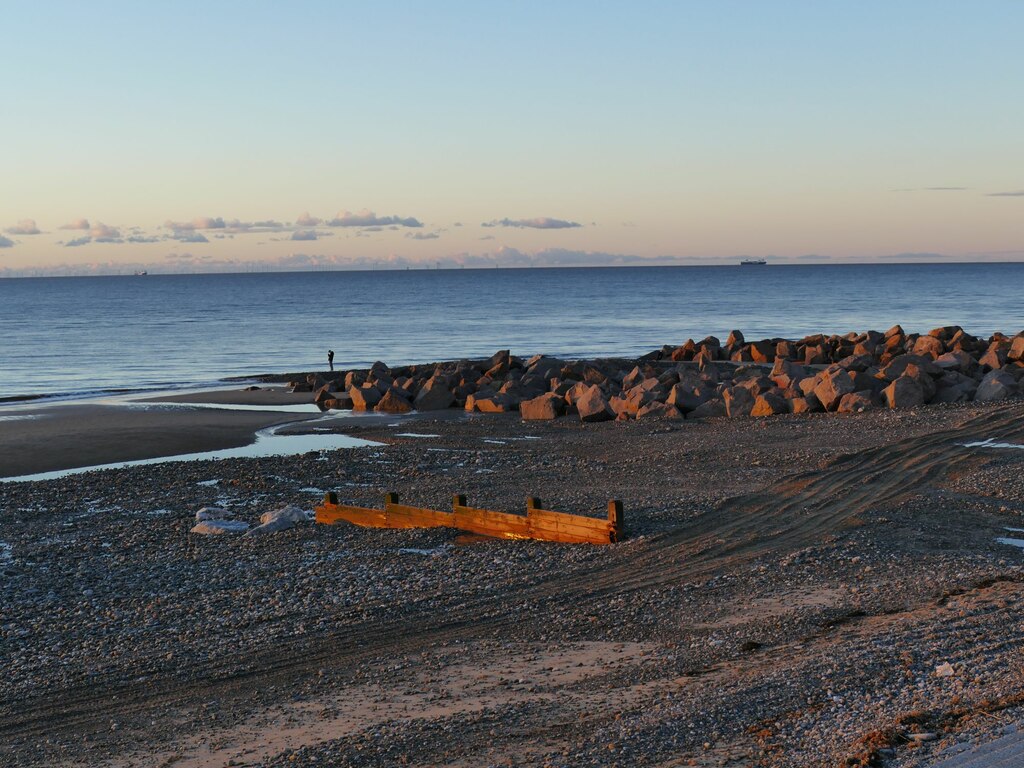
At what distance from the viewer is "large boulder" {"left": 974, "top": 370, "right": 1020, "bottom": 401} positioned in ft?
75.2

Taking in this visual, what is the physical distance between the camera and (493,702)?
748 cm

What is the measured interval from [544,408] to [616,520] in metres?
13.3

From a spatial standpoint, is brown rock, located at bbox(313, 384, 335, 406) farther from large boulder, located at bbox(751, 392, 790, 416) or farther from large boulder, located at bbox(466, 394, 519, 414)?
large boulder, located at bbox(751, 392, 790, 416)

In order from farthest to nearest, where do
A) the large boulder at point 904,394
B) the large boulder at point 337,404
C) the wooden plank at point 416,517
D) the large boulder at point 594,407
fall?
the large boulder at point 337,404 → the large boulder at point 594,407 → the large boulder at point 904,394 → the wooden plank at point 416,517

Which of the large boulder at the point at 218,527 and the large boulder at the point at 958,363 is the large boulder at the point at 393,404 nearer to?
the large boulder at the point at 958,363

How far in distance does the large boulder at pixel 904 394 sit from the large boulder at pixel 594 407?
5.71 meters

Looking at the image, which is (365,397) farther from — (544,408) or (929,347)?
(929,347)

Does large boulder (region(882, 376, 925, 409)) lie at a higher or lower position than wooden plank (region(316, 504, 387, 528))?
higher

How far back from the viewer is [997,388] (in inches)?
906

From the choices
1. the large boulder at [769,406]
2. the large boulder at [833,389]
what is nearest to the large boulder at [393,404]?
the large boulder at [769,406]

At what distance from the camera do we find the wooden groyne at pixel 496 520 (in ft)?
39.2

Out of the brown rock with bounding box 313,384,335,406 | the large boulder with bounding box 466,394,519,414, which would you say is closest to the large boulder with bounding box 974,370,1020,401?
the large boulder with bounding box 466,394,519,414

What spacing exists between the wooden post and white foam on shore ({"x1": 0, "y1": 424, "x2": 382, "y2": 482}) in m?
10.2

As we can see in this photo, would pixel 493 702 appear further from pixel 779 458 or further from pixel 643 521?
pixel 779 458
